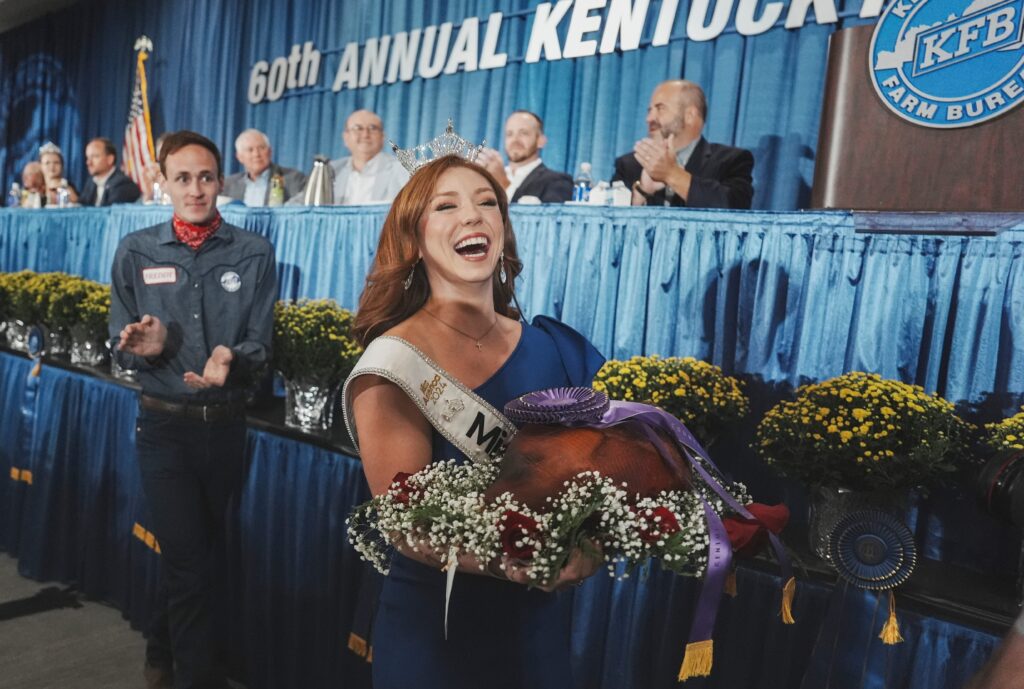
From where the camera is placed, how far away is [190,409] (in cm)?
251

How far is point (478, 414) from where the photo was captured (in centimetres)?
135

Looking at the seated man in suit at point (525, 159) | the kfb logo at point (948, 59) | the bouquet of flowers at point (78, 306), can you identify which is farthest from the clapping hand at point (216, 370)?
the seated man in suit at point (525, 159)

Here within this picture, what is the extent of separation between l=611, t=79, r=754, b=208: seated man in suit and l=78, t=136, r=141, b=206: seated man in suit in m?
4.59

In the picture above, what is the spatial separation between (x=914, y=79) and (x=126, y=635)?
348cm

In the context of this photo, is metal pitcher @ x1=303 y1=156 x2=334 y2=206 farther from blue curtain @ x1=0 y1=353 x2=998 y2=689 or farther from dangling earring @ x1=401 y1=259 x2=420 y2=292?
dangling earring @ x1=401 y1=259 x2=420 y2=292

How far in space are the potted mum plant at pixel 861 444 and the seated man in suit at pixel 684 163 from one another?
141 cm

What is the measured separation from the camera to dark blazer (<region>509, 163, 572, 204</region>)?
4.21 meters

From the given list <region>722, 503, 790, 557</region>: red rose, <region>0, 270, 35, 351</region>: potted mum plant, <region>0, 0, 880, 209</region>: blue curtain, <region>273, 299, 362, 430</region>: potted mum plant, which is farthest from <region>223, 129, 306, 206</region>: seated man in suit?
<region>722, 503, 790, 557</region>: red rose

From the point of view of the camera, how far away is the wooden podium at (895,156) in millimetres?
1884

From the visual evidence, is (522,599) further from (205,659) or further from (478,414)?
(205,659)

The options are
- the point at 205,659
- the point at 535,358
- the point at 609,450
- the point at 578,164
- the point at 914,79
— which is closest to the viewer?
the point at 609,450

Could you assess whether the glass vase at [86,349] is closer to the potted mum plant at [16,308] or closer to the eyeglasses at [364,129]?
the potted mum plant at [16,308]

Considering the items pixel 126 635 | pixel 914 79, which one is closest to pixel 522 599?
pixel 914 79

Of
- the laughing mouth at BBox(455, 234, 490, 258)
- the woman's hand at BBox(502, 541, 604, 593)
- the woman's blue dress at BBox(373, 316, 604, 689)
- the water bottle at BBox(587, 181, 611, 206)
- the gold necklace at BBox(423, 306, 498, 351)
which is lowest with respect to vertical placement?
the woman's blue dress at BBox(373, 316, 604, 689)
